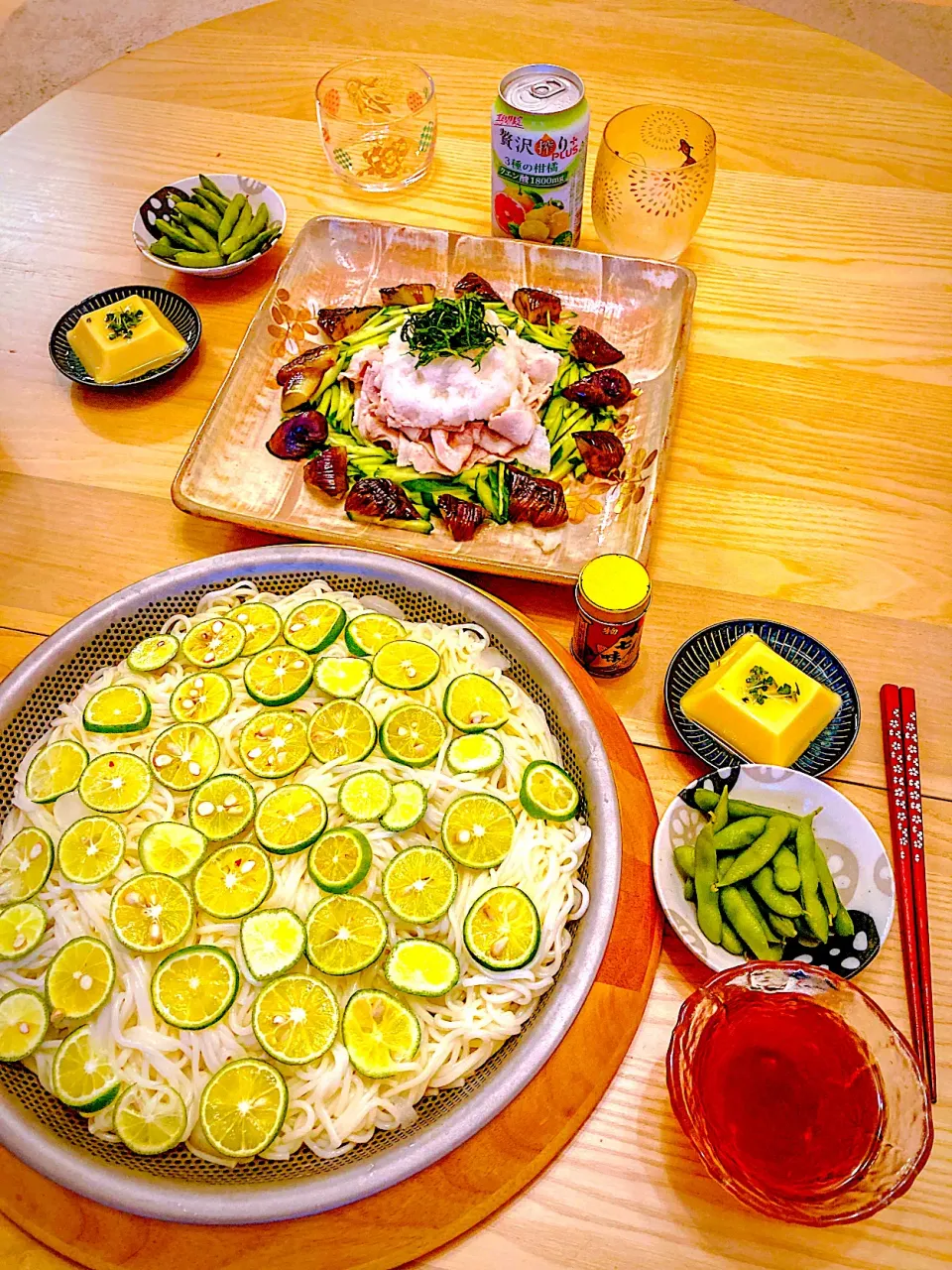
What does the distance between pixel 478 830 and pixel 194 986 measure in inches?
22.9

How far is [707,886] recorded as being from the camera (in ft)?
5.94

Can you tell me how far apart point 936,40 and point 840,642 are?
18.3ft

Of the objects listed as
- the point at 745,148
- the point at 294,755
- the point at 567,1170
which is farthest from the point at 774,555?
the point at 745,148

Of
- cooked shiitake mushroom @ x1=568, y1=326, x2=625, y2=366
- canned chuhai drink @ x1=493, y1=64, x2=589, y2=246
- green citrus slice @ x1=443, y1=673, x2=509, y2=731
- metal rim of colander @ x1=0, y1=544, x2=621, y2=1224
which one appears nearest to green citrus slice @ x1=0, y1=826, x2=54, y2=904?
metal rim of colander @ x1=0, y1=544, x2=621, y2=1224

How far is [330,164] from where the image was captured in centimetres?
333

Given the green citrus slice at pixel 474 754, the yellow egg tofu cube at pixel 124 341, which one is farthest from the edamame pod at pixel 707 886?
the yellow egg tofu cube at pixel 124 341

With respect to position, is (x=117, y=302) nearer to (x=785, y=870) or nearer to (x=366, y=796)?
(x=366, y=796)

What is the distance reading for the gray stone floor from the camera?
5.93 metres

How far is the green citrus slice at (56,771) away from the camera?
1.93 metres

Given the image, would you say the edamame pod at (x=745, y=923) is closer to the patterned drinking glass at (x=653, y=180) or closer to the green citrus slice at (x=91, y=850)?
the green citrus slice at (x=91, y=850)

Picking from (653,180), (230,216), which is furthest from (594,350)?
(230,216)

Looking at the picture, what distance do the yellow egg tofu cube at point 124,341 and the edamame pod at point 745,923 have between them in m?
2.15

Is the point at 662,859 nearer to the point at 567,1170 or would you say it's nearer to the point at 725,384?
the point at 567,1170

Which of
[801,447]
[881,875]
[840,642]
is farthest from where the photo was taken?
[801,447]
